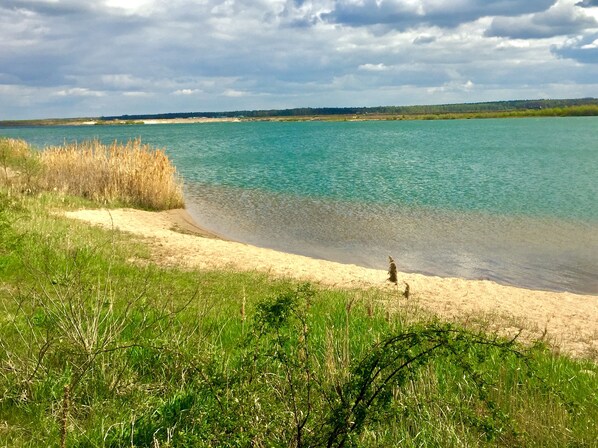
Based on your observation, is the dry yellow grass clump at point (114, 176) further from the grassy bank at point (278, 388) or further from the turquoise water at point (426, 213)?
the grassy bank at point (278, 388)

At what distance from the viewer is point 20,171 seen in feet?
76.0

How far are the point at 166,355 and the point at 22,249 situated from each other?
6301 mm

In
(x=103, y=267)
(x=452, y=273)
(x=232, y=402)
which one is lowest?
(x=452, y=273)

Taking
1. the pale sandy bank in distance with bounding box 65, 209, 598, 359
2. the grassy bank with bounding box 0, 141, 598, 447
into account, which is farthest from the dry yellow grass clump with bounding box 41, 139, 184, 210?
the grassy bank with bounding box 0, 141, 598, 447

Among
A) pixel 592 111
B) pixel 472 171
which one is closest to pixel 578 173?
pixel 472 171

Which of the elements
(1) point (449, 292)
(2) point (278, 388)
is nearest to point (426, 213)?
(1) point (449, 292)

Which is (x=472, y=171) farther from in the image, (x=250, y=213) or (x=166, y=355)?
(x=166, y=355)

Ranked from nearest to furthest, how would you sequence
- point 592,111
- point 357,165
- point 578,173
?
1. point 578,173
2. point 357,165
3. point 592,111

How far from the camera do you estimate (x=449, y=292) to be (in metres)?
12.6

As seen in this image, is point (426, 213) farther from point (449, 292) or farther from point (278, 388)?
point (278, 388)

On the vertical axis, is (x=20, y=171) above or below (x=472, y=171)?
above

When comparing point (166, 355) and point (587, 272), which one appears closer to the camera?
point (166, 355)

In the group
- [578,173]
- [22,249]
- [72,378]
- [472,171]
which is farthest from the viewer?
[472,171]

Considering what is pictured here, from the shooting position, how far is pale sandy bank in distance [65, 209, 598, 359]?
974 centimetres
